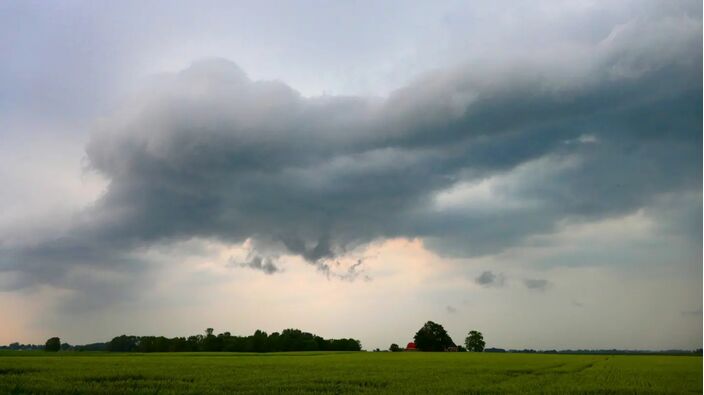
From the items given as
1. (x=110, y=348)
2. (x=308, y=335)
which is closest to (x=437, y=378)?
(x=308, y=335)

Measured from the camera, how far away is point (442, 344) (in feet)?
568

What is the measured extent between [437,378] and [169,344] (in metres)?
142

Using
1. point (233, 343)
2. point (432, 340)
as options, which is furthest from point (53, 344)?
point (432, 340)

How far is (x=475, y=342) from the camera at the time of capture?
19212cm

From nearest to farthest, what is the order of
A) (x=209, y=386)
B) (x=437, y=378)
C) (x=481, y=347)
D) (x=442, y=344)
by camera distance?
(x=209, y=386) → (x=437, y=378) → (x=442, y=344) → (x=481, y=347)

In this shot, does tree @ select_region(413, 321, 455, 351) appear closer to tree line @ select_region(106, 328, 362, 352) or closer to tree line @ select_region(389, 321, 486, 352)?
tree line @ select_region(389, 321, 486, 352)

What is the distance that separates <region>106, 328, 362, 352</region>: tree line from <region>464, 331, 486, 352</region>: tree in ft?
129

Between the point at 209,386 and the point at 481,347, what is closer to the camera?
the point at 209,386

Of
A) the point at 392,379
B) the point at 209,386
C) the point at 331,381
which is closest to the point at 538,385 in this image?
the point at 392,379

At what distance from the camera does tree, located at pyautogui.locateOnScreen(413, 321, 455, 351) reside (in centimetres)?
17338

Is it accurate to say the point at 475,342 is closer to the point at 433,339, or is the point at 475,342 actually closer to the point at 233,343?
the point at 433,339

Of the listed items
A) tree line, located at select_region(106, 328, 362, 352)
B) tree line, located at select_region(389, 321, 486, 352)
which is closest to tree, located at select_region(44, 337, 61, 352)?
tree line, located at select_region(106, 328, 362, 352)

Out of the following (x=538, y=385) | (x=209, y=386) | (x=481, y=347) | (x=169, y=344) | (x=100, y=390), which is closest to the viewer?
(x=100, y=390)

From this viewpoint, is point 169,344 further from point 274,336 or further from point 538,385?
point 538,385
